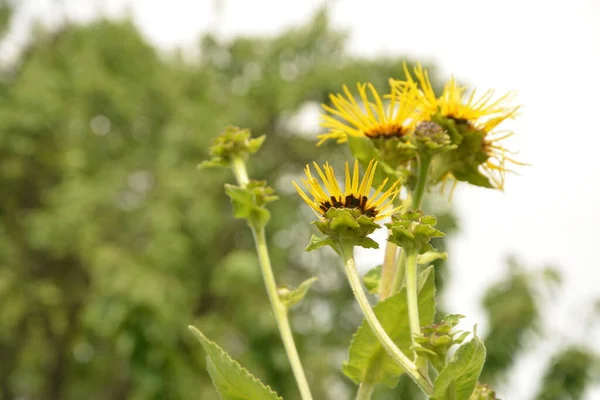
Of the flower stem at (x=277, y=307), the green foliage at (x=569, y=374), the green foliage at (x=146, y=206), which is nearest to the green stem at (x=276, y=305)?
the flower stem at (x=277, y=307)

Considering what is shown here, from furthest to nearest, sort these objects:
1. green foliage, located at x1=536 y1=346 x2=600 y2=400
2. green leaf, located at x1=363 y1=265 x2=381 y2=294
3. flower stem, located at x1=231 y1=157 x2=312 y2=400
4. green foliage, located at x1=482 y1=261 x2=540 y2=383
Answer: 1. green foliage, located at x1=482 y1=261 x2=540 y2=383
2. green foliage, located at x1=536 y1=346 x2=600 y2=400
3. green leaf, located at x1=363 y1=265 x2=381 y2=294
4. flower stem, located at x1=231 y1=157 x2=312 y2=400

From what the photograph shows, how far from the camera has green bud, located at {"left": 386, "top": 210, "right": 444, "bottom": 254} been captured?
0.53m

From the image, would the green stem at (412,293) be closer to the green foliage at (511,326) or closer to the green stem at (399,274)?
the green stem at (399,274)

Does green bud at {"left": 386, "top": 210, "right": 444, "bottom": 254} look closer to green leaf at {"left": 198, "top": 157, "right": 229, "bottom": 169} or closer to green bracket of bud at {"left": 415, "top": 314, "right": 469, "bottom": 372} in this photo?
green bracket of bud at {"left": 415, "top": 314, "right": 469, "bottom": 372}

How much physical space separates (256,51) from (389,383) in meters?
10.2

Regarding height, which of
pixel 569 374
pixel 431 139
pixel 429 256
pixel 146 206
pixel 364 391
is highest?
pixel 431 139

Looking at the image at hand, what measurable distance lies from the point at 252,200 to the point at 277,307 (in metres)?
0.11

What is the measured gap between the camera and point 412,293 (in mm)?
527

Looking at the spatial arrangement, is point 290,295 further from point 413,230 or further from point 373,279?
point 413,230

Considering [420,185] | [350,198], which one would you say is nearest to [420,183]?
[420,185]

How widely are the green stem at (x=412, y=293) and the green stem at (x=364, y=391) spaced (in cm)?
7

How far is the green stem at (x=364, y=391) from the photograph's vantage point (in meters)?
0.56

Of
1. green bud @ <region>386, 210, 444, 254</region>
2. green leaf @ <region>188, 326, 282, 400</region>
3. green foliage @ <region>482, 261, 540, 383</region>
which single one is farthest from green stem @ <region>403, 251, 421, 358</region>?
green foliage @ <region>482, 261, 540, 383</region>

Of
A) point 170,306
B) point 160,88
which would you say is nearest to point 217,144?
point 170,306
